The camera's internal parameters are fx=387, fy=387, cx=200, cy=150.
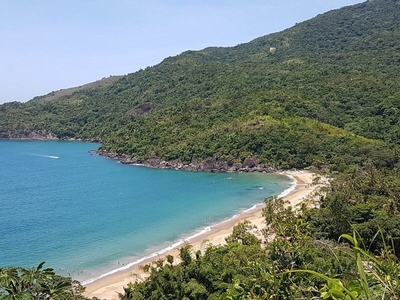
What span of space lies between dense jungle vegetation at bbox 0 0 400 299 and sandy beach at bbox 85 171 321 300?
93.9 inches

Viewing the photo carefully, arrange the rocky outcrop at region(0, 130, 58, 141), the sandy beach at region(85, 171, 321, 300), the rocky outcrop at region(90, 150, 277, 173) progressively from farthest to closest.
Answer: the rocky outcrop at region(0, 130, 58, 141) → the rocky outcrop at region(90, 150, 277, 173) → the sandy beach at region(85, 171, 321, 300)

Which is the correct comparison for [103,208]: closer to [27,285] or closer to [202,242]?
[202,242]

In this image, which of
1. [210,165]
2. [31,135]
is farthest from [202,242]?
[31,135]

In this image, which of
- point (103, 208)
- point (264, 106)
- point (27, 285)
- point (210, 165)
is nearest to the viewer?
point (27, 285)

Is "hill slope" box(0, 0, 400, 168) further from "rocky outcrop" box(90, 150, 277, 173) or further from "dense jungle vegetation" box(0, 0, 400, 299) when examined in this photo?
"rocky outcrop" box(90, 150, 277, 173)

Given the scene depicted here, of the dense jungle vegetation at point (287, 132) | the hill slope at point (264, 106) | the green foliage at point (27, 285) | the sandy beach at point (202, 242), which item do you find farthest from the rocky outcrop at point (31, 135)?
the green foliage at point (27, 285)

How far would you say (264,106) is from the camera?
81.4 meters

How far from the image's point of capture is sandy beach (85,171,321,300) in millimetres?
25172

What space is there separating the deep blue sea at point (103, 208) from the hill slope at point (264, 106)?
8.80 meters

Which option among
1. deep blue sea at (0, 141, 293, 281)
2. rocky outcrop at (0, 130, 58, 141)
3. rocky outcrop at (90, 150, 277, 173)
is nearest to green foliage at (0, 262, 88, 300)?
deep blue sea at (0, 141, 293, 281)

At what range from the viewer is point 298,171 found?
212 feet

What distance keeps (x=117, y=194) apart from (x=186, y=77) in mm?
84047

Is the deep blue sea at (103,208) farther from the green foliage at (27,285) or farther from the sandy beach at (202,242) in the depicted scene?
the green foliage at (27,285)

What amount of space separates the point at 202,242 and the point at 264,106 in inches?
2136
